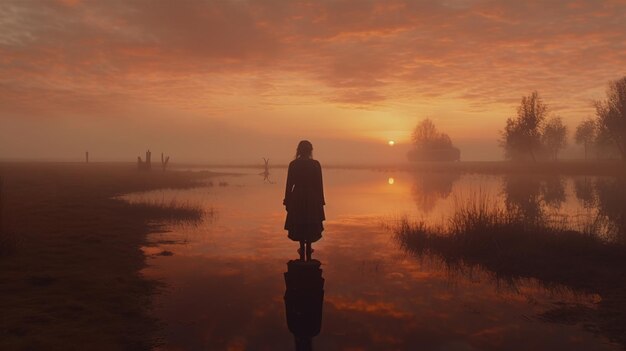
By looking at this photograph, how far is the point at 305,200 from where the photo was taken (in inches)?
349

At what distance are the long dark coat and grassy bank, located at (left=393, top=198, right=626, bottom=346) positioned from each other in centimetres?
426

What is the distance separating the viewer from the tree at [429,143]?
11712 centimetres

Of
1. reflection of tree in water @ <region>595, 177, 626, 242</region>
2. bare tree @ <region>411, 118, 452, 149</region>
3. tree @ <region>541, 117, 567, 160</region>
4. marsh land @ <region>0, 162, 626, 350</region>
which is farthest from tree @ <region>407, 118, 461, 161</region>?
marsh land @ <region>0, 162, 626, 350</region>

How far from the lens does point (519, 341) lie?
19.8ft

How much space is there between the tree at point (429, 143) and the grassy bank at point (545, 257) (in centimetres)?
10733

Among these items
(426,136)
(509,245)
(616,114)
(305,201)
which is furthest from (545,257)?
(426,136)

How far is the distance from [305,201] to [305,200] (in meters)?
Answer: 0.02

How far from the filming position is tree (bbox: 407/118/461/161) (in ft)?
384

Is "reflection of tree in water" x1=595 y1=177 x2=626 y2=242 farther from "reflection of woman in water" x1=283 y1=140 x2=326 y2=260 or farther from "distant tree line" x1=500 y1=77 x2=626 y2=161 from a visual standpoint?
"distant tree line" x1=500 y1=77 x2=626 y2=161

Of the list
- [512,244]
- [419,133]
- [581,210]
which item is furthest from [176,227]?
[419,133]

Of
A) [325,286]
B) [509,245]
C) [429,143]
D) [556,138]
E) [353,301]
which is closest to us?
[353,301]

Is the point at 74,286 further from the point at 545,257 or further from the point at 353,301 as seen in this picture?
the point at 545,257

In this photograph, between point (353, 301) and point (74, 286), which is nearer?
point (353, 301)

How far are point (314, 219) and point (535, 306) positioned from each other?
15.2ft
